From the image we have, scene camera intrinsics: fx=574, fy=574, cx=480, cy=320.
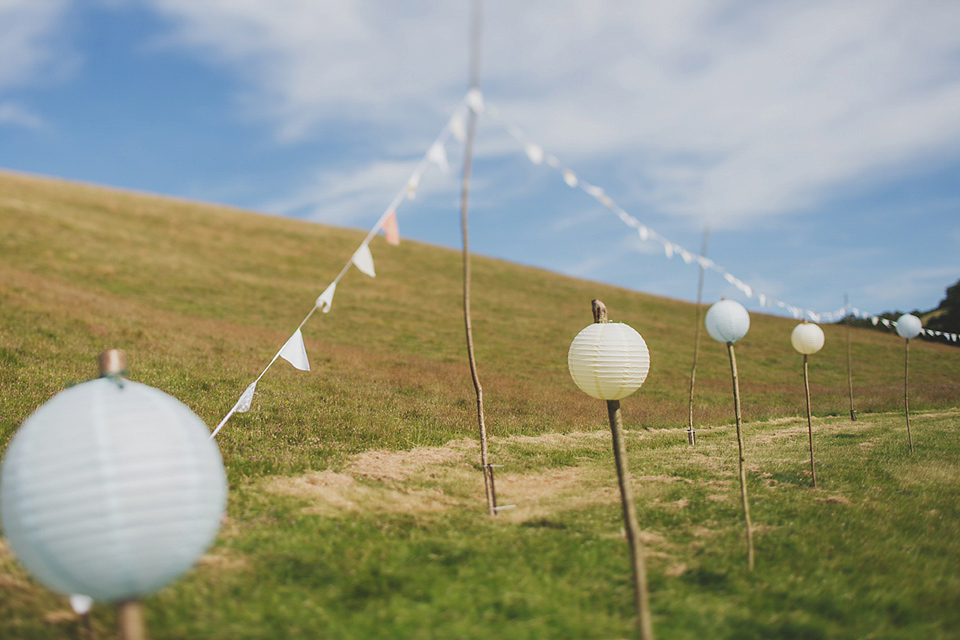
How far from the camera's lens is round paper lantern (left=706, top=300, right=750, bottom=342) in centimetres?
898

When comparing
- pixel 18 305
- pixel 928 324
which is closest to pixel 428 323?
pixel 18 305

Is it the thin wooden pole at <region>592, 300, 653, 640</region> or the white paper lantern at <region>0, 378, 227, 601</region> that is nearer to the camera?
the white paper lantern at <region>0, 378, 227, 601</region>

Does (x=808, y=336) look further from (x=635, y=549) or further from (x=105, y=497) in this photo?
(x=105, y=497)

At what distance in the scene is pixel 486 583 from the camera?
6055 millimetres

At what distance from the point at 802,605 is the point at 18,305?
2400 cm

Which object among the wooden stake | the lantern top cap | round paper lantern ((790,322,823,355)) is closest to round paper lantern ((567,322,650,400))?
the lantern top cap

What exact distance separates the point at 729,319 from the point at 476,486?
5042mm

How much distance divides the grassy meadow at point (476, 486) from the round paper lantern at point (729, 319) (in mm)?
2757

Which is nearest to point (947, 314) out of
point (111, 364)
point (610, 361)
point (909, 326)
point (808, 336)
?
point (909, 326)

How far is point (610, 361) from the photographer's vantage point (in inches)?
259

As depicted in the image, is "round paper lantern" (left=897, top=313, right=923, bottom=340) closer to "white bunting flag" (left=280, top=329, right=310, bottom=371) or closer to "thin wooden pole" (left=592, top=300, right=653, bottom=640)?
"thin wooden pole" (left=592, top=300, right=653, bottom=640)

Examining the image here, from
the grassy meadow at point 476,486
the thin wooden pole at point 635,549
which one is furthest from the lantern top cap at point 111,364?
the thin wooden pole at point 635,549

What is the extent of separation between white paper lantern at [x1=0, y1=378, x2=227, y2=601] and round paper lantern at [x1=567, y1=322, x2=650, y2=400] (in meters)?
4.20

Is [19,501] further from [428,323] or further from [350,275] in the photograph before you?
[350,275]
